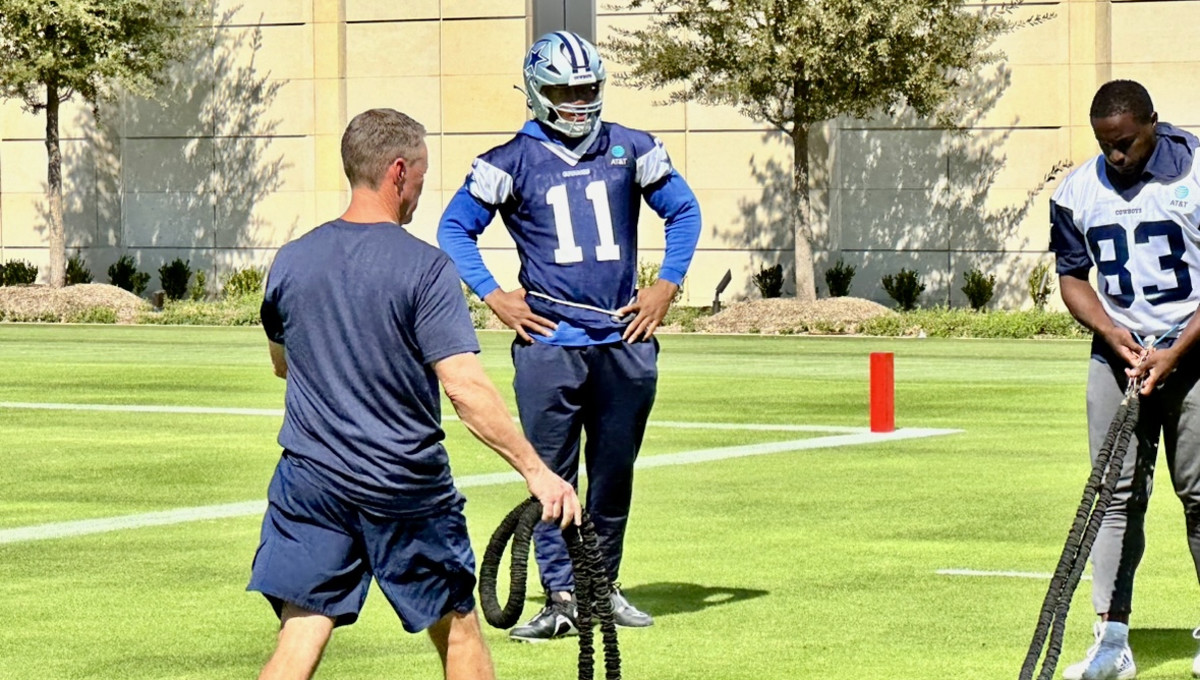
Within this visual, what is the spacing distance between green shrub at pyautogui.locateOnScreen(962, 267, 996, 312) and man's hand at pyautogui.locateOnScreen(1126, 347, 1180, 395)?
29338mm

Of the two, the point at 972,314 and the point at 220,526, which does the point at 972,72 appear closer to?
the point at 972,314

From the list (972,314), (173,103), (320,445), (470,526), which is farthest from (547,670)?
(173,103)

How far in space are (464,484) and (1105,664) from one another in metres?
6.67

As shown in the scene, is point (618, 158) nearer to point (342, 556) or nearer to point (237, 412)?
point (342, 556)

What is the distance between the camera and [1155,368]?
24.8ft

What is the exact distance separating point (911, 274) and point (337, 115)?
1191cm

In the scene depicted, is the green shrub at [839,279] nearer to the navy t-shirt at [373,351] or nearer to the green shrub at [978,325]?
the green shrub at [978,325]

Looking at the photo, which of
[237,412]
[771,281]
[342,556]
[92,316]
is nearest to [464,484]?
[237,412]

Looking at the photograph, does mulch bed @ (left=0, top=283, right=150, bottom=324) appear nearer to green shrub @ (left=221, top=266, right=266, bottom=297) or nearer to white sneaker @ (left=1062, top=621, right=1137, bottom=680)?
green shrub @ (left=221, top=266, right=266, bottom=297)

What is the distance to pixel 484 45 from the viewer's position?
40875 mm

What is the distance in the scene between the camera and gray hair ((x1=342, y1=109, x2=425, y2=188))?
5.98 meters

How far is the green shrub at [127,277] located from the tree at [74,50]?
2.75 metres

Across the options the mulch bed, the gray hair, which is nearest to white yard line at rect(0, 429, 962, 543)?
the gray hair

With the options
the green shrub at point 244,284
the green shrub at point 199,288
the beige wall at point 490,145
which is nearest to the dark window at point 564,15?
the beige wall at point 490,145
